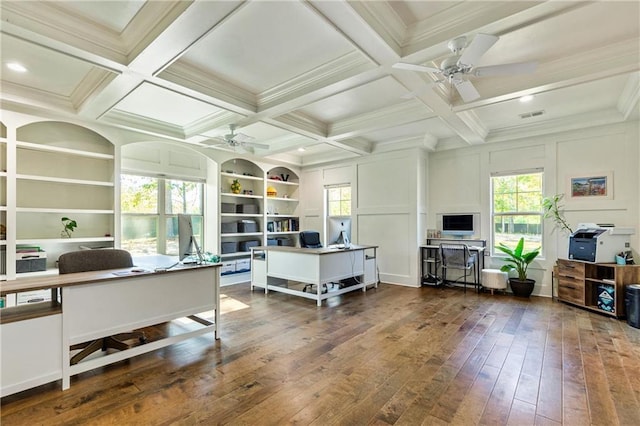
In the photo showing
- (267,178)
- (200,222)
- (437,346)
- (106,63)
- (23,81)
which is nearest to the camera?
(106,63)

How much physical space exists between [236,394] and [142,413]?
590 millimetres

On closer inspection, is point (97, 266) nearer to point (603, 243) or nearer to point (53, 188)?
point (53, 188)

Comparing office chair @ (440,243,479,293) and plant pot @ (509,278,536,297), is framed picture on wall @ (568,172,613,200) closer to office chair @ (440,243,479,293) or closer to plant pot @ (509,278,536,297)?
plant pot @ (509,278,536,297)

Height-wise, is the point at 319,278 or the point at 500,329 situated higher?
the point at 319,278

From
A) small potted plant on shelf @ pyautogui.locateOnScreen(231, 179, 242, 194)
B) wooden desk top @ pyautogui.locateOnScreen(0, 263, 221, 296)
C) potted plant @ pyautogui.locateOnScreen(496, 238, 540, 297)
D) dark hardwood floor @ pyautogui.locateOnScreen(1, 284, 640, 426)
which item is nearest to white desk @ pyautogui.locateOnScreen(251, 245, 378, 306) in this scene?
dark hardwood floor @ pyautogui.locateOnScreen(1, 284, 640, 426)

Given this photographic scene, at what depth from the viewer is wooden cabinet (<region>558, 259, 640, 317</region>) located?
3818 mm

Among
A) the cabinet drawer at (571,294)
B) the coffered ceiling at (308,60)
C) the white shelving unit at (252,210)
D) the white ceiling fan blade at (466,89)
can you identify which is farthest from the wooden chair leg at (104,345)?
the cabinet drawer at (571,294)

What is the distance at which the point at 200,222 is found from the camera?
20.2ft

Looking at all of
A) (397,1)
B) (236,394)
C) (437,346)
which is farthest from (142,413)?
(397,1)

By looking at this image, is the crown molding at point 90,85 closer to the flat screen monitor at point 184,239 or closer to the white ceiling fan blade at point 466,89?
the flat screen monitor at point 184,239

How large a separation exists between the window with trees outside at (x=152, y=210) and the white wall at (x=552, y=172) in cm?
488

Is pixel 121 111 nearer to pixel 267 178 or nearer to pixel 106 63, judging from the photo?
pixel 106 63

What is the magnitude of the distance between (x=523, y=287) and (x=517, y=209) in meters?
1.32

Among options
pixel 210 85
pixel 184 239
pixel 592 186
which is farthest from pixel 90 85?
pixel 592 186
